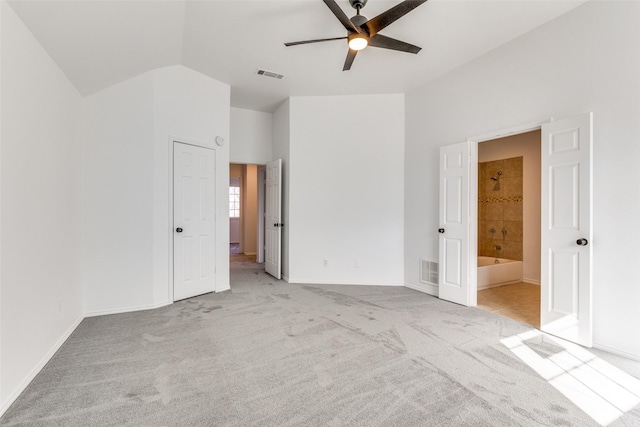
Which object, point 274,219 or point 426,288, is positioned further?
point 274,219

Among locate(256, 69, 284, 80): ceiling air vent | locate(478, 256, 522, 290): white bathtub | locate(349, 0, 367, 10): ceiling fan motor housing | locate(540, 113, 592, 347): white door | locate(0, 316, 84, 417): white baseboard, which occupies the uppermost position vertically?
locate(256, 69, 284, 80): ceiling air vent

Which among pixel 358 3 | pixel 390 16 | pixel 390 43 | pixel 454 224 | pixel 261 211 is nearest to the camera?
pixel 390 16

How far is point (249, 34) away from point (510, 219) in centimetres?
525

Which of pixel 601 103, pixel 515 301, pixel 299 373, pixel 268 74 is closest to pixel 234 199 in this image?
pixel 268 74

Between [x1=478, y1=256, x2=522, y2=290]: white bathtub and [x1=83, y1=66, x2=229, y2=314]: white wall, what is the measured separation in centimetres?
456

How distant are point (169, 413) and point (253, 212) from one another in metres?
6.80

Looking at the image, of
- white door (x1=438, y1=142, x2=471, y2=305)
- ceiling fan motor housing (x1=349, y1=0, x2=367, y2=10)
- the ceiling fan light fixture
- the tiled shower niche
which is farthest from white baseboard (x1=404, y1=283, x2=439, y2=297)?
ceiling fan motor housing (x1=349, y1=0, x2=367, y2=10)

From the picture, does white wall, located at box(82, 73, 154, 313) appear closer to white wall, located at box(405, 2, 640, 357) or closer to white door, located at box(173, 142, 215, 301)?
Answer: white door, located at box(173, 142, 215, 301)

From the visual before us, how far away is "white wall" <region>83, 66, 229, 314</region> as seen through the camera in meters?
3.45

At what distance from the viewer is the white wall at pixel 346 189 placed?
4.96 meters

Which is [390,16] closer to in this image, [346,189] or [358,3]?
[358,3]

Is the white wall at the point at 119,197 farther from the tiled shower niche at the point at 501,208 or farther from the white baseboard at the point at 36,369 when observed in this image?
the tiled shower niche at the point at 501,208

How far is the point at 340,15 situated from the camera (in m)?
2.46

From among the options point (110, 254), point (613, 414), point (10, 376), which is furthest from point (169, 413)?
point (613, 414)
